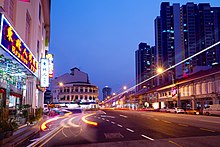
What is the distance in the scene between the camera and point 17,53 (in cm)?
1582

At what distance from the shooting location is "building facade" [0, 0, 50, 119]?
1399 centimetres

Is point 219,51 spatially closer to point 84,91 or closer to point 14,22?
point 84,91

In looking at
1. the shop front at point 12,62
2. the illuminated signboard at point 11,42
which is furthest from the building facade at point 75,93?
the illuminated signboard at point 11,42

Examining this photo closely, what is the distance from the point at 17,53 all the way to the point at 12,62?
6.08 feet

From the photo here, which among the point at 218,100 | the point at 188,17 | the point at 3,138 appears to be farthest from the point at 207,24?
the point at 3,138

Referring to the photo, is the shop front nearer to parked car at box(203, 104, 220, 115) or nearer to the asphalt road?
the asphalt road

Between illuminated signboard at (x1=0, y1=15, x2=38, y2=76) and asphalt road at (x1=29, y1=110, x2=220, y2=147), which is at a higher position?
illuminated signboard at (x1=0, y1=15, x2=38, y2=76)

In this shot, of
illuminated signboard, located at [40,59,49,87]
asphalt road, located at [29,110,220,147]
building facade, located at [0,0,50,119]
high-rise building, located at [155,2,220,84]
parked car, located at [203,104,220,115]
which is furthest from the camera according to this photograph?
high-rise building, located at [155,2,220,84]

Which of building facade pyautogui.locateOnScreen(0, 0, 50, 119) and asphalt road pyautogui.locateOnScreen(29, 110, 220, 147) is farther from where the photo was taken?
building facade pyautogui.locateOnScreen(0, 0, 50, 119)

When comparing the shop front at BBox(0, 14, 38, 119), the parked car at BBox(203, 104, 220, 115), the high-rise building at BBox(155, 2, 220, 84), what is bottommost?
the parked car at BBox(203, 104, 220, 115)

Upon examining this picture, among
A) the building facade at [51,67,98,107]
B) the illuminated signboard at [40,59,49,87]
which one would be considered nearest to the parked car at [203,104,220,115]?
the illuminated signboard at [40,59,49,87]

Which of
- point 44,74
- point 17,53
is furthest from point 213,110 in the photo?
point 17,53

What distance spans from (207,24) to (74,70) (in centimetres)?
8302

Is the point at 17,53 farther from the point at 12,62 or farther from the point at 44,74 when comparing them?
the point at 44,74
